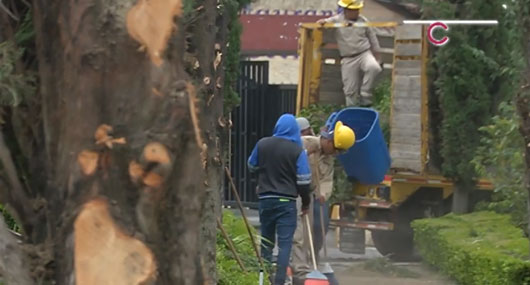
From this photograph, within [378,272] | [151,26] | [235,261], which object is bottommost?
[378,272]

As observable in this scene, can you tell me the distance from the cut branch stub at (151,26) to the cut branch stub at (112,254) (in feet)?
1.39

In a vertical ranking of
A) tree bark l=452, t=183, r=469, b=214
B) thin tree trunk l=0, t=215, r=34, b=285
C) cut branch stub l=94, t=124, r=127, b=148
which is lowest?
tree bark l=452, t=183, r=469, b=214

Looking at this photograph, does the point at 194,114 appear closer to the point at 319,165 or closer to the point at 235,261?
the point at 235,261

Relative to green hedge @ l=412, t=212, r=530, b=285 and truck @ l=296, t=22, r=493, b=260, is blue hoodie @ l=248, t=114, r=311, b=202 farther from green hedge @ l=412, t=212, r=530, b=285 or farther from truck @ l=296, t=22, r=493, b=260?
truck @ l=296, t=22, r=493, b=260

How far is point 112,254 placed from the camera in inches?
131

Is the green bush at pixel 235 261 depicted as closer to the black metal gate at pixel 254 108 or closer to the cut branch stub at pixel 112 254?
the cut branch stub at pixel 112 254

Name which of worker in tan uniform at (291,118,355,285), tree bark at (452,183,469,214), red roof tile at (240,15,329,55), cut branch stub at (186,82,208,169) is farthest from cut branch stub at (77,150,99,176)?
red roof tile at (240,15,329,55)

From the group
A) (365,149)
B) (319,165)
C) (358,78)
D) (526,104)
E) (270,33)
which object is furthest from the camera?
(270,33)

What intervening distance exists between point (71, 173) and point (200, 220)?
37cm

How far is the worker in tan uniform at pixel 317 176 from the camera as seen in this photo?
440 inches

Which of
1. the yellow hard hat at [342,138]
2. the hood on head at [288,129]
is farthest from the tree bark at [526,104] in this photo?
the yellow hard hat at [342,138]

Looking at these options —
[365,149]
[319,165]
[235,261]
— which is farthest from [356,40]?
[235,261]

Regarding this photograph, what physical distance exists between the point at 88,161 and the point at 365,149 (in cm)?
998

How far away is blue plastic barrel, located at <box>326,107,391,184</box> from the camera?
1322cm
